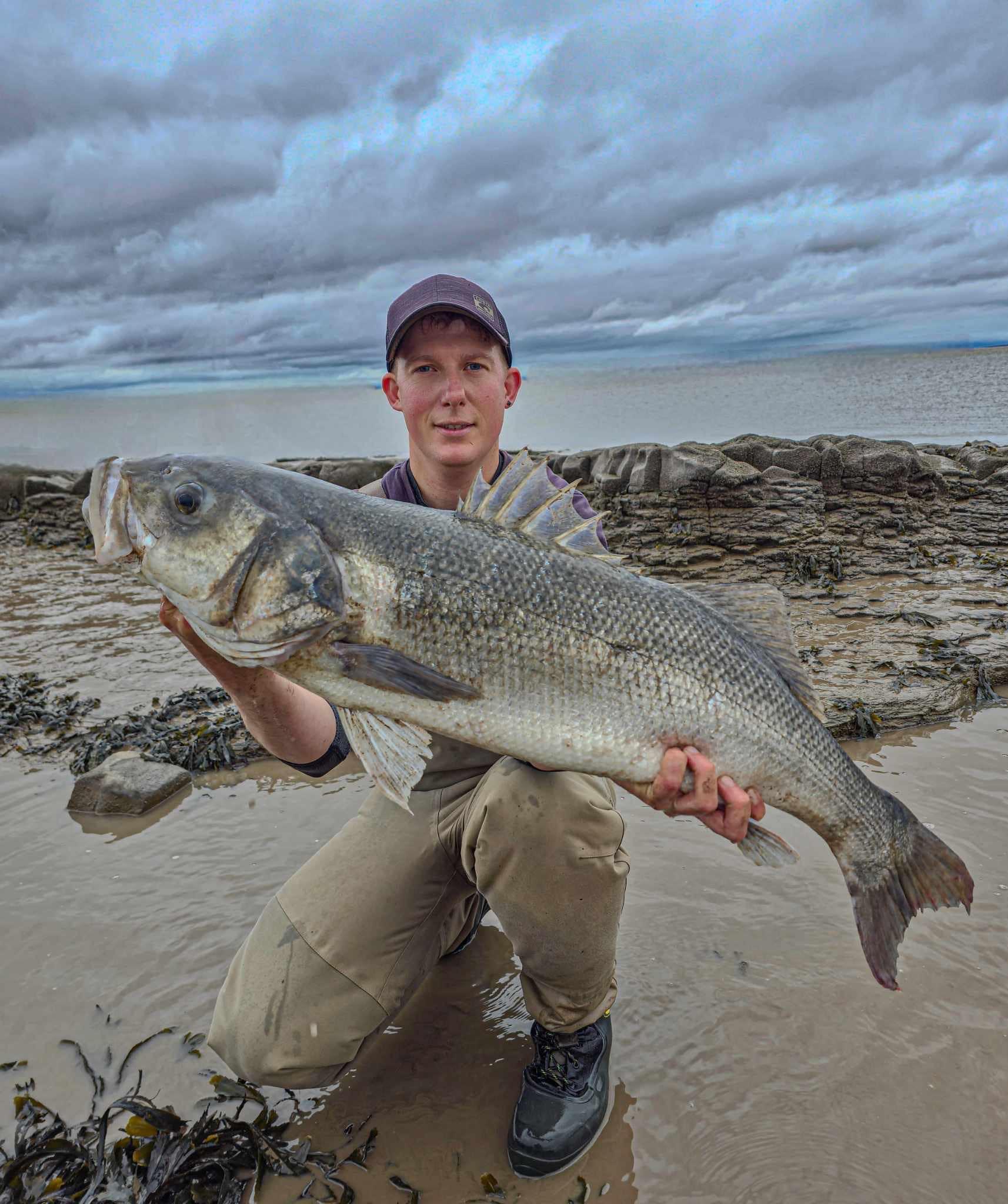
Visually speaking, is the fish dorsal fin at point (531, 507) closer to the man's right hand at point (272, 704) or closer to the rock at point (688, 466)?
the man's right hand at point (272, 704)

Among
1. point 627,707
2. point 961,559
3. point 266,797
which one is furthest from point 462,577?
point 961,559

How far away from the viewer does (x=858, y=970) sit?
11.1 ft

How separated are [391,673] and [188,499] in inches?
34.0

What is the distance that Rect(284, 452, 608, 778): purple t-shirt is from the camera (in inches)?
134

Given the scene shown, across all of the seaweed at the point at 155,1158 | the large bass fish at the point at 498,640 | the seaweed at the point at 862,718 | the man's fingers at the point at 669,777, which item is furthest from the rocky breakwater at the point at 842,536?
the seaweed at the point at 155,1158

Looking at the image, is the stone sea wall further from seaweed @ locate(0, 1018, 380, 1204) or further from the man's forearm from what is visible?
seaweed @ locate(0, 1018, 380, 1204)

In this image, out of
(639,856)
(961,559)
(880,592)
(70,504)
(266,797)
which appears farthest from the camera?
(70,504)

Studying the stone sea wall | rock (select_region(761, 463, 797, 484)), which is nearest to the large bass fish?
the stone sea wall

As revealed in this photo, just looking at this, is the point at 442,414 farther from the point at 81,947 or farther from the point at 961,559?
the point at 961,559

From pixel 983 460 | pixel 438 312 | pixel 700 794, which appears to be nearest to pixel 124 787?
pixel 438 312

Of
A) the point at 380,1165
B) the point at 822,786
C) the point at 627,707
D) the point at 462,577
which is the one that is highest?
the point at 462,577

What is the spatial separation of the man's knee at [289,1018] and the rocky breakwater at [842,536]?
474 centimetres

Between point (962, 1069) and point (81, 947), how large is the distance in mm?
3751

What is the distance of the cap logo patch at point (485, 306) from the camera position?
3.82m
